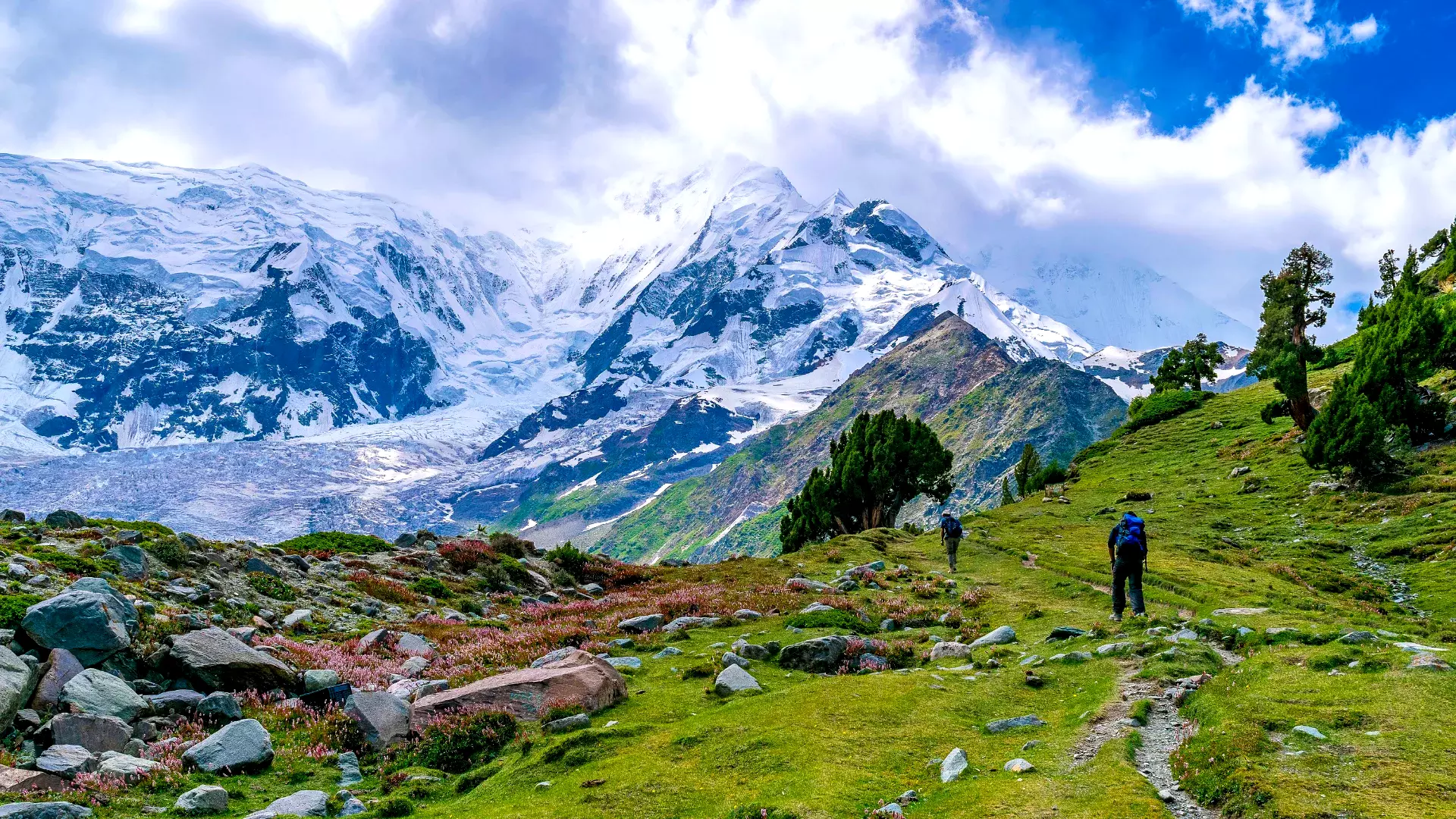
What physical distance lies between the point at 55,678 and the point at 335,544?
94.9ft

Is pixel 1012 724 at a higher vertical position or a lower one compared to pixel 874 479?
lower

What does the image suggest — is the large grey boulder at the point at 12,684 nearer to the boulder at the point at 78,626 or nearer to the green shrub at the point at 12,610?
the boulder at the point at 78,626

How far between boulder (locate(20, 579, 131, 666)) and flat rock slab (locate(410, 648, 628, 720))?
615cm

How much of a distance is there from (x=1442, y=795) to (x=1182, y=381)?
383ft

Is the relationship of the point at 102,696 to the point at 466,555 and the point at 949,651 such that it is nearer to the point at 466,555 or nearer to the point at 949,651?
the point at 949,651

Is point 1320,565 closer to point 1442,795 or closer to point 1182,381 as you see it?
point 1442,795

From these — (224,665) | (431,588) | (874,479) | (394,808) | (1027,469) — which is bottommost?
(394,808)

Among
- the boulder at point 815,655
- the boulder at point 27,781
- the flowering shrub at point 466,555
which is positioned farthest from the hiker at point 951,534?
the boulder at point 27,781

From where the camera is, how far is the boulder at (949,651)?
20.0 metres

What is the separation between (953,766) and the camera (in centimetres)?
1162

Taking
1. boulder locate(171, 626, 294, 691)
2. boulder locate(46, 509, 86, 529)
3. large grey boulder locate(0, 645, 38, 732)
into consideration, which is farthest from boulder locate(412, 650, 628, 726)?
boulder locate(46, 509, 86, 529)

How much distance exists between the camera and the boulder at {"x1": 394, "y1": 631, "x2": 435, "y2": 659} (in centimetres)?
2245

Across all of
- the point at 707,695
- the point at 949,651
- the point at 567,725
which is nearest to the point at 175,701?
the point at 567,725

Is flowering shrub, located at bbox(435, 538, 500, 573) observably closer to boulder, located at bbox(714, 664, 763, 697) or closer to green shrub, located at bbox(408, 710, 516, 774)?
green shrub, located at bbox(408, 710, 516, 774)
